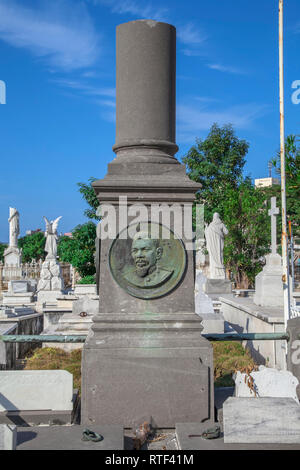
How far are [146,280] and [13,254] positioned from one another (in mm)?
30100

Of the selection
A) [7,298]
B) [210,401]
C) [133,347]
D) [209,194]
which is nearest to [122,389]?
[133,347]

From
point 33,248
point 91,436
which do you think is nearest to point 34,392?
point 91,436

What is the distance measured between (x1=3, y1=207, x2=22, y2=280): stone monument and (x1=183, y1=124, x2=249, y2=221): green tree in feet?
44.2

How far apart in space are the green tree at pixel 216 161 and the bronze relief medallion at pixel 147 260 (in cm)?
2627

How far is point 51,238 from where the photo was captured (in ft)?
76.7

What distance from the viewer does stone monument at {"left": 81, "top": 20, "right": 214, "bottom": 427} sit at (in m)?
3.70

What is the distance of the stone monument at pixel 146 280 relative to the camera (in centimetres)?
370

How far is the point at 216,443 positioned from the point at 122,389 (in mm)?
936

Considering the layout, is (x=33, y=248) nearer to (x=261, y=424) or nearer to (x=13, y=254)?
(x=13, y=254)

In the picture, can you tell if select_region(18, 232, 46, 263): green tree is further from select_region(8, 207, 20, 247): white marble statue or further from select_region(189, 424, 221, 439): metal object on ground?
select_region(189, 424, 221, 439): metal object on ground

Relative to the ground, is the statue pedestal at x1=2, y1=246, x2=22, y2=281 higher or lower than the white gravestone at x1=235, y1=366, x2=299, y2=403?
higher

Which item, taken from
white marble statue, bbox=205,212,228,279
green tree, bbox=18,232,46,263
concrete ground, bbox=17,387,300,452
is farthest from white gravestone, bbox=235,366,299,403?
green tree, bbox=18,232,46,263

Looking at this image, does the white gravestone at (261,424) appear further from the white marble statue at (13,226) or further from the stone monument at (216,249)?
the white marble statue at (13,226)
